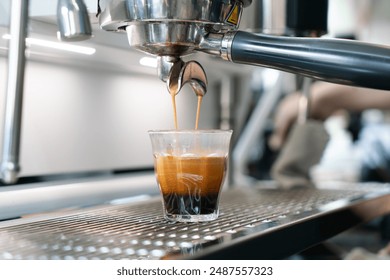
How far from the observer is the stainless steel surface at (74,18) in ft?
1.25

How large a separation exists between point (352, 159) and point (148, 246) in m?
1.15

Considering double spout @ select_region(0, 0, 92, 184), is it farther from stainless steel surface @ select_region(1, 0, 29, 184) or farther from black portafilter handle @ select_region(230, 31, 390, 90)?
black portafilter handle @ select_region(230, 31, 390, 90)

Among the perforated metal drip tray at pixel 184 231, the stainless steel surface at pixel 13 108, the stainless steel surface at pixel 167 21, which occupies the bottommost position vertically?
the perforated metal drip tray at pixel 184 231

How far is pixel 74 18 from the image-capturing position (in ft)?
1.25

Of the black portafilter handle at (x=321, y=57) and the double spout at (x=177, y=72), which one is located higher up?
the black portafilter handle at (x=321, y=57)

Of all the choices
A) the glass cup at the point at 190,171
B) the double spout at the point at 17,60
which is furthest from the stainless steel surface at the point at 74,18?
the glass cup at the point at 190,171

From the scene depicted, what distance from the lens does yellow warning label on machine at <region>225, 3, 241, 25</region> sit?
1.38 feet

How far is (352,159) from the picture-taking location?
1.42m

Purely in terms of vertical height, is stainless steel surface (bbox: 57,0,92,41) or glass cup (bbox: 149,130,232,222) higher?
stainless steel surface (bbox: 57,0,92,41)

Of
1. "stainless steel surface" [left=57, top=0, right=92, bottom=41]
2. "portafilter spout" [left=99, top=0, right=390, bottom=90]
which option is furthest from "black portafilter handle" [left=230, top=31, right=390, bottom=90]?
"stainless steel surface" [left=57, top=0, right=92, bottom=41]

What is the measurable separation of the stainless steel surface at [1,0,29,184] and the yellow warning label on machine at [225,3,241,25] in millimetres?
151

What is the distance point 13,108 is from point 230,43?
0.50ft

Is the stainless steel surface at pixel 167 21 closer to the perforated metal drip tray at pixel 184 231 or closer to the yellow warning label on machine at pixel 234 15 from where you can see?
the yellow warning label on machine at pixel 234 15

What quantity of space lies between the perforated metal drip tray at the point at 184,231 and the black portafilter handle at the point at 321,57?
0.38 feet
